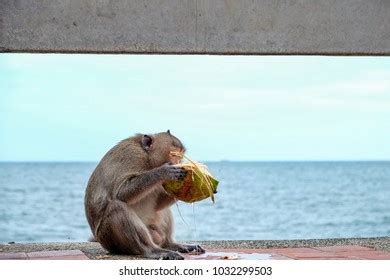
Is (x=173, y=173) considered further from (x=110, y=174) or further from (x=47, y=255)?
(x=47, y=255)

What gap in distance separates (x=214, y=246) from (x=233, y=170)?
6756 cm

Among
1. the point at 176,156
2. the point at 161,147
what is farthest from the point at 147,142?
the point at 176,156

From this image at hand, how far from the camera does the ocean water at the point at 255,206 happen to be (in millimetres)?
35281

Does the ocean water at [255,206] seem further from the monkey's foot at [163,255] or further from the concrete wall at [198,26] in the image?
the monkey's foot at [163,255]

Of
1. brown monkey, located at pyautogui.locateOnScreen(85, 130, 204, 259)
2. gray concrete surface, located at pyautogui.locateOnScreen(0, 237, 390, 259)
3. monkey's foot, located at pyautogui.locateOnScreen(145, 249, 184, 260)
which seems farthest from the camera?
gray concrete surface, located at pyautogui.locateOnScreen(0, 237, 390, 259)

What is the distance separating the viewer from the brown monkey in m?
6.82

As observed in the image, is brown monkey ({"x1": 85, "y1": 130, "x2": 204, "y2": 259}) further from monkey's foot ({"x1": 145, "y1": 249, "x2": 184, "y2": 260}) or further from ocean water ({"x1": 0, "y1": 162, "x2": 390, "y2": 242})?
ocean water ({"x1": 0, "y1": 162, "x2": 390, "y2": 242})

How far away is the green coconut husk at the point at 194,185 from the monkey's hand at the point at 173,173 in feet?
0.11

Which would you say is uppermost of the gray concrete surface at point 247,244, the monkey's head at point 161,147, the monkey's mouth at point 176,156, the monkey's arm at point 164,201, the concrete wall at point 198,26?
the concrete wall at point 198,26

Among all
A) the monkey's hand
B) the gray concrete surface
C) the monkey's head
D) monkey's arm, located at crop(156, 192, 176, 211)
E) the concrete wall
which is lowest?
the gray concrete surface

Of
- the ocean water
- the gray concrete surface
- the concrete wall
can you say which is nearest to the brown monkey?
the gray concrete surface

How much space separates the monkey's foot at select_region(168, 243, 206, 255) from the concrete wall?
1710 mm

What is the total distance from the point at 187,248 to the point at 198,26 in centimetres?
193

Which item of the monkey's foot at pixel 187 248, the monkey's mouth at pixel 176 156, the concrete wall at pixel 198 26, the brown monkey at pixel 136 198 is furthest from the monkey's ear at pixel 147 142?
the concrete wall at pixel 198 26
